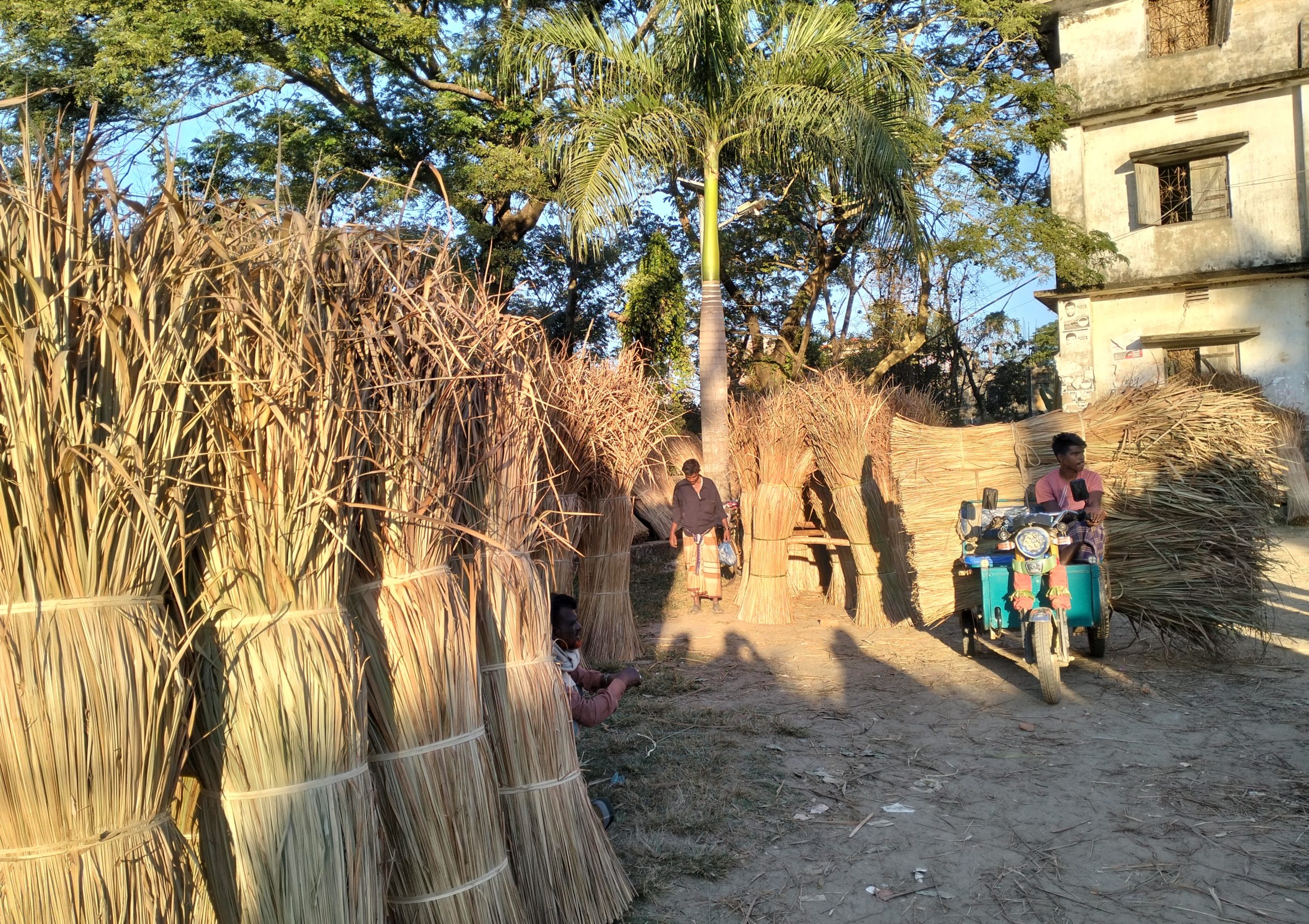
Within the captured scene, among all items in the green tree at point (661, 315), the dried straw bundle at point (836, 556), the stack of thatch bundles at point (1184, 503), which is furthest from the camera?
the green tree at point (661, 315)

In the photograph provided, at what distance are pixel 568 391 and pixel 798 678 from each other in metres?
2.48

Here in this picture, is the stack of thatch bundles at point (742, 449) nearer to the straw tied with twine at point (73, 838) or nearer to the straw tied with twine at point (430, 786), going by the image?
the straw tied with twine at point (430, 786)

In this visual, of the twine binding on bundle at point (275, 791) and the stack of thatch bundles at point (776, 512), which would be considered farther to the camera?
the stack of thatch bundles at point (776, 512)

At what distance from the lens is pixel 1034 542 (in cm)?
561

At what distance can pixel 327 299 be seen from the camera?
7.72 feet

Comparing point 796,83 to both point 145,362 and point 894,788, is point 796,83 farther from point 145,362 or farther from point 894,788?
point 145,362

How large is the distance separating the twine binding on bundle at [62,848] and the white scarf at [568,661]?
179 cm

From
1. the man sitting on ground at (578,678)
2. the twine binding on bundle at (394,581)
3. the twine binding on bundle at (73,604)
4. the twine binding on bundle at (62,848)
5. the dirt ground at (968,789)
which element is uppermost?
the twine binding on bundle at (73,604)

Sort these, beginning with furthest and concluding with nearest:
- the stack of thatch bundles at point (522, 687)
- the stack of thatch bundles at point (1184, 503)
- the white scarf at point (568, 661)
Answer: the stack of thatch bundles at point (1184, 503) < the white scarf at point (568, 661) < the stack of thatch bundles at point (522, 687)

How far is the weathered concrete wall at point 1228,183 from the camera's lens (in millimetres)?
15258

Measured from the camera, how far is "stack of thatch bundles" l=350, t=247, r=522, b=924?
2.51 m

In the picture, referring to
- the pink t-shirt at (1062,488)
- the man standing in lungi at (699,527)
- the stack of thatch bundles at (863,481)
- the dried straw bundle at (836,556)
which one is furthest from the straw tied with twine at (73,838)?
the dried straw bundle at (836,556)

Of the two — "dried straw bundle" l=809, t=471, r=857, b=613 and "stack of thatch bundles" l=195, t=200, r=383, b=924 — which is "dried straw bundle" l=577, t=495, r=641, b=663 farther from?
"stack of thatch bundles" l=195, t=200, r=383, b=924

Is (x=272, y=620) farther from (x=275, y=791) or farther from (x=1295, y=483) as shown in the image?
(x=1295, y=483)
